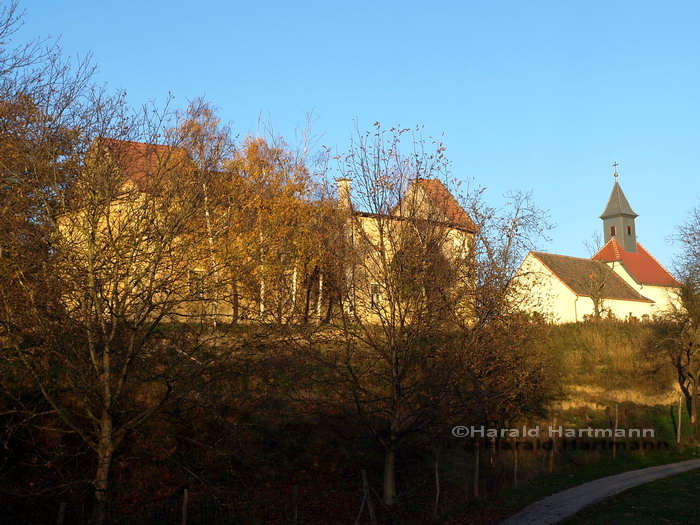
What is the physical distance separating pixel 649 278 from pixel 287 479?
166 feet

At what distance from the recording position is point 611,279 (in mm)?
51188

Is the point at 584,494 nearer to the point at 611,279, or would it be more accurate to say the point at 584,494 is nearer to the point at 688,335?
the point at 688,335

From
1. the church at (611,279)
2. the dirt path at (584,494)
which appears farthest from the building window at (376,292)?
the church at (611,279)

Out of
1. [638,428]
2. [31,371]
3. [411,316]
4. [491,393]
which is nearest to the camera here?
[31,371]

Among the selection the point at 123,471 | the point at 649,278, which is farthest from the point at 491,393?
the point at 649,278

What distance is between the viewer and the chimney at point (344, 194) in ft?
42.1

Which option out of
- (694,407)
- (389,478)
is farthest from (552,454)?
(694,407)

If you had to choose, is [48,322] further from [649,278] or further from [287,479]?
[649,278]

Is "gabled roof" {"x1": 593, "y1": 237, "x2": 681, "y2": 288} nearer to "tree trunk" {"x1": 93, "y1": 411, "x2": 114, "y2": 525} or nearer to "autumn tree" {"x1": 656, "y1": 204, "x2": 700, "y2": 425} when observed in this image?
"autumn tree" {"x1": 656, "y1": 204, "x2": 700, "y2": 425}

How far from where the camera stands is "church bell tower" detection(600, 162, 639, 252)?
64.6 metres

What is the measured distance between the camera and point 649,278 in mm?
56906

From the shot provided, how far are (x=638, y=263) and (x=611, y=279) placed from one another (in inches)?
400

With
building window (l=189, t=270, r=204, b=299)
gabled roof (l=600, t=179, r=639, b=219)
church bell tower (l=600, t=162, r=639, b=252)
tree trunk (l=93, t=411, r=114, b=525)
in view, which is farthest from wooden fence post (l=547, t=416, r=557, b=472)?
gabled roof (l=600, t=179, r=639, b=219)

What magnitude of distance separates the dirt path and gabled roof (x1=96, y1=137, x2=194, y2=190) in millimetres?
9428
